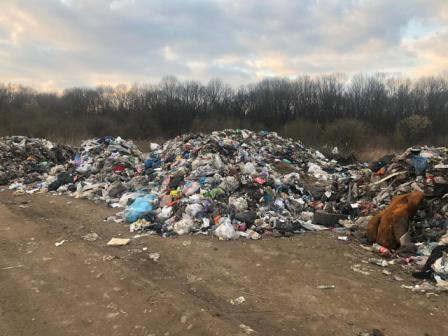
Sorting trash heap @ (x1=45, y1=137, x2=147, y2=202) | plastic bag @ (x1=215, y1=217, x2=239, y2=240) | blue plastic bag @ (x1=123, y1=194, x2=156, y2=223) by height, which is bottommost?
plastic bag @ (x1=215, y1=217, x2=239, y2=240)

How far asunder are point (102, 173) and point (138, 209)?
13.0 ft

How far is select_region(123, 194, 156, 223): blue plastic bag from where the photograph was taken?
7.09 metres

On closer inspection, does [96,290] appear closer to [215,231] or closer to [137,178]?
[215,231]

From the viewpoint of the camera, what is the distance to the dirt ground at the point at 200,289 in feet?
11.5

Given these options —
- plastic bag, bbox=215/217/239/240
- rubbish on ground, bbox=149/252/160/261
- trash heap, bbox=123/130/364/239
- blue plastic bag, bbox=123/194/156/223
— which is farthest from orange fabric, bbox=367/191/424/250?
blue plastic bag, bbox=123/194/156/223

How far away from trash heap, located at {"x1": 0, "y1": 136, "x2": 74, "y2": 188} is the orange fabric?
9644 mm

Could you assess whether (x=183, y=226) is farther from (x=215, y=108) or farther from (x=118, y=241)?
(x=215, y=108)

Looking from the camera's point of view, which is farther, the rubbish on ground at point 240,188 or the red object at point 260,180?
the red object at point 260,180

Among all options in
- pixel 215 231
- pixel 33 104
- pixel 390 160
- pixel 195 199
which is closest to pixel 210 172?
pixel 195 199

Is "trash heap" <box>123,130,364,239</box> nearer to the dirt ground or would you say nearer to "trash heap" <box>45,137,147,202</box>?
the dirt ground

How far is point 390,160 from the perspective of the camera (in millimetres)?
8602

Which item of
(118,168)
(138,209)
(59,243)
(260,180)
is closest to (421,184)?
(260,180)

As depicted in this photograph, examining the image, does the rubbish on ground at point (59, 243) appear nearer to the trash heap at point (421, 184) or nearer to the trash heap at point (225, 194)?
the trash heap at point (225, 194)

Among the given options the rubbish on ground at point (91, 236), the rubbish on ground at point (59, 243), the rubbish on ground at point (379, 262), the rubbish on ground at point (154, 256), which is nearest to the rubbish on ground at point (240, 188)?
the rubbish on ground at point (379, 262)
